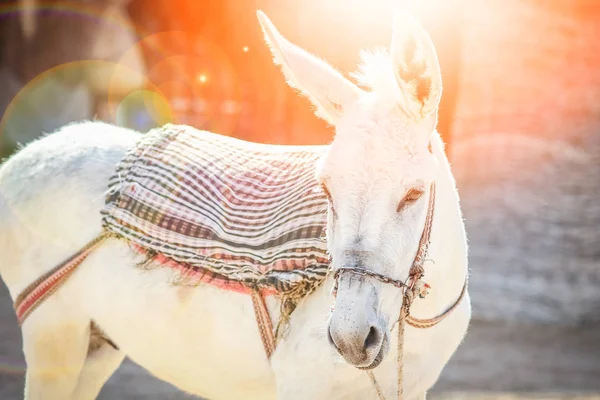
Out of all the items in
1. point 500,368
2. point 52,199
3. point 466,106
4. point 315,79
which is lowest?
point 500,368

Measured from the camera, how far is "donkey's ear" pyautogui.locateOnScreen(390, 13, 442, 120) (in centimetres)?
187

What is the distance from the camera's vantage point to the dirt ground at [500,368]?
15.2 ft

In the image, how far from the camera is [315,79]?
2193 mm

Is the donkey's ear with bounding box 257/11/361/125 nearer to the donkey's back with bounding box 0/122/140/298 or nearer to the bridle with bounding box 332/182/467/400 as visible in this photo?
the bridle with bounding box 332/182/467/400

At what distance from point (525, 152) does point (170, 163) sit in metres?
5.79

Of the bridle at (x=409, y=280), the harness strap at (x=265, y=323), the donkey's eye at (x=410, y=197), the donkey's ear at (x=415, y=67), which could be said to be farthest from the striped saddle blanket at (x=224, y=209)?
the donkey's ear at (x=415, y=67)

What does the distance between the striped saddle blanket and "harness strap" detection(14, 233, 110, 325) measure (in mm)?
143

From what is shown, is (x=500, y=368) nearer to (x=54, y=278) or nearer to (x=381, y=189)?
(x=54, y=278)

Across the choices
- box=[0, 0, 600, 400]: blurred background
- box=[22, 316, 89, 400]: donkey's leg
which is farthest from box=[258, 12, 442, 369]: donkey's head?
box=[0, 0, 600, 400]: blurred background

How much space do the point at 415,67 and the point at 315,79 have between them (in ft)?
1.20

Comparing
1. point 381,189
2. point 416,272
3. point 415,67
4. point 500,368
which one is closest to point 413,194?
point 381,189

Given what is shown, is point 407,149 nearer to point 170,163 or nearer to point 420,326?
point 420,326

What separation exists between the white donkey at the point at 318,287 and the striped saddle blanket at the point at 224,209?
11cm

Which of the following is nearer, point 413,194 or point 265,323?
point 413,194
